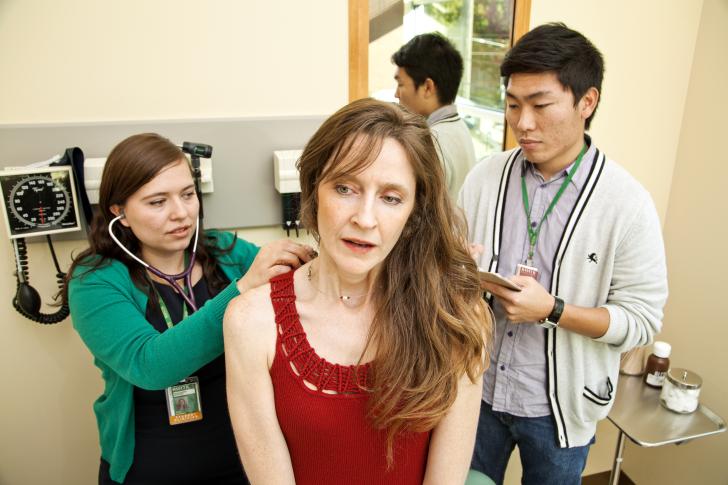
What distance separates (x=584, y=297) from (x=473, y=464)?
2.12ft

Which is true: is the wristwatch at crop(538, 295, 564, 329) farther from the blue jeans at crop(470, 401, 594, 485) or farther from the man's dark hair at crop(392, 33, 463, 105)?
the man's dark hair at crop(392, 33, 463, 105)

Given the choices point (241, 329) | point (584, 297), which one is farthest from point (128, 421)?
point (584, 297)

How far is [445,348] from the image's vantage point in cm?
112

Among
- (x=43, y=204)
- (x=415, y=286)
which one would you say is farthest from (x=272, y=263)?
(x=43, y=204)

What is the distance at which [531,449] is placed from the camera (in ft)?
5.05

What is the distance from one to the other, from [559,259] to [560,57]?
1.65 ft

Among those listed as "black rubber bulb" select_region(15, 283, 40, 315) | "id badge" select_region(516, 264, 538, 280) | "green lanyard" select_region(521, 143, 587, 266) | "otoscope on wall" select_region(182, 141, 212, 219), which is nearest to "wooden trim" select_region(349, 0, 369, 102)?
"otoscope on wall" select_region(182, 141, 212, 219)

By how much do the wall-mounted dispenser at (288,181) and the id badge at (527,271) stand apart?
0.68 meters

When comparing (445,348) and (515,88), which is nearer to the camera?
(445,348)

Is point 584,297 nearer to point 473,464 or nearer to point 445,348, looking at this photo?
point 445,348

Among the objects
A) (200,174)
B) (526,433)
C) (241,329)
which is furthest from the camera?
(200,174)

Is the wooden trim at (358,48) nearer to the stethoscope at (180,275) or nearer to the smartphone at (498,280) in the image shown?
the stethoscope at (180,275)

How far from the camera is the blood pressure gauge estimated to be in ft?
4.94

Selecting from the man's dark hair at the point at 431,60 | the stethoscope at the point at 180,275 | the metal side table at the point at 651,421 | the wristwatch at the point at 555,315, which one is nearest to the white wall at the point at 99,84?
the man's dark hair at the point at 431,60
